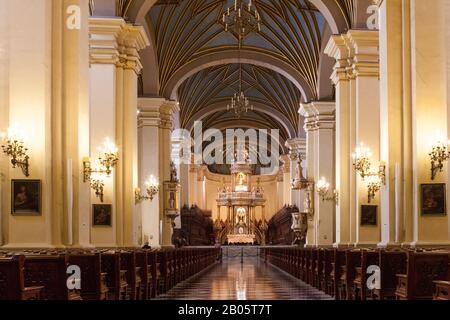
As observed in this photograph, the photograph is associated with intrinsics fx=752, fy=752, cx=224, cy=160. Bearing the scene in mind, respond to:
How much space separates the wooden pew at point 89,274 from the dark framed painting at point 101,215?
336 inches

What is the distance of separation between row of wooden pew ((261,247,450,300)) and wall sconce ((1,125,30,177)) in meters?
5.22

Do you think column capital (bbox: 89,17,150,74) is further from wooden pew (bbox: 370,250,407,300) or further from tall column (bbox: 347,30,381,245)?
wooden pew (bbox: 370,250,407,300)

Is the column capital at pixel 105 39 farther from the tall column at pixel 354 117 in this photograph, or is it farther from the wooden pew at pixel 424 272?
the wooden pew at pixel 424 272

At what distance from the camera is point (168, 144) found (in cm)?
2817

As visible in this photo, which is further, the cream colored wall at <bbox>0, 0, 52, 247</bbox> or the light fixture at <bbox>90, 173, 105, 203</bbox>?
the light fixture at <bbox>90, 173, 105, 203</bbox>

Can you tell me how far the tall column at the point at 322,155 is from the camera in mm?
25812

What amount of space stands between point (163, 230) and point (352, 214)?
32.3 feet

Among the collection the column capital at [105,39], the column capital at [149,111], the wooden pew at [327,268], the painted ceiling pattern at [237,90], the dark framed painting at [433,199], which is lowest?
the wooden pew at [327,268]

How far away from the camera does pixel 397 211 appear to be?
13.2m

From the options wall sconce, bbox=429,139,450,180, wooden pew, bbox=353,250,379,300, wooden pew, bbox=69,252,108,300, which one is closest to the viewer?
wooden pew, bbox=69,252,108,300

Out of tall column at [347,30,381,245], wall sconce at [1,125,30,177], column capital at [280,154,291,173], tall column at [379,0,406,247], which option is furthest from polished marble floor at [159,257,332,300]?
column capital at [280,154,291,173]

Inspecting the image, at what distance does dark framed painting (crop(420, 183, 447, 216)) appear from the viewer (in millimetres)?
12336

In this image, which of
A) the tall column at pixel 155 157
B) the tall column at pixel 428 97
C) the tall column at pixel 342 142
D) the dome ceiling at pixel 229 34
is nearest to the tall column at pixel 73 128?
the tall column at pixel 428 97

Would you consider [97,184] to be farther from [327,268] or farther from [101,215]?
[327,268]
